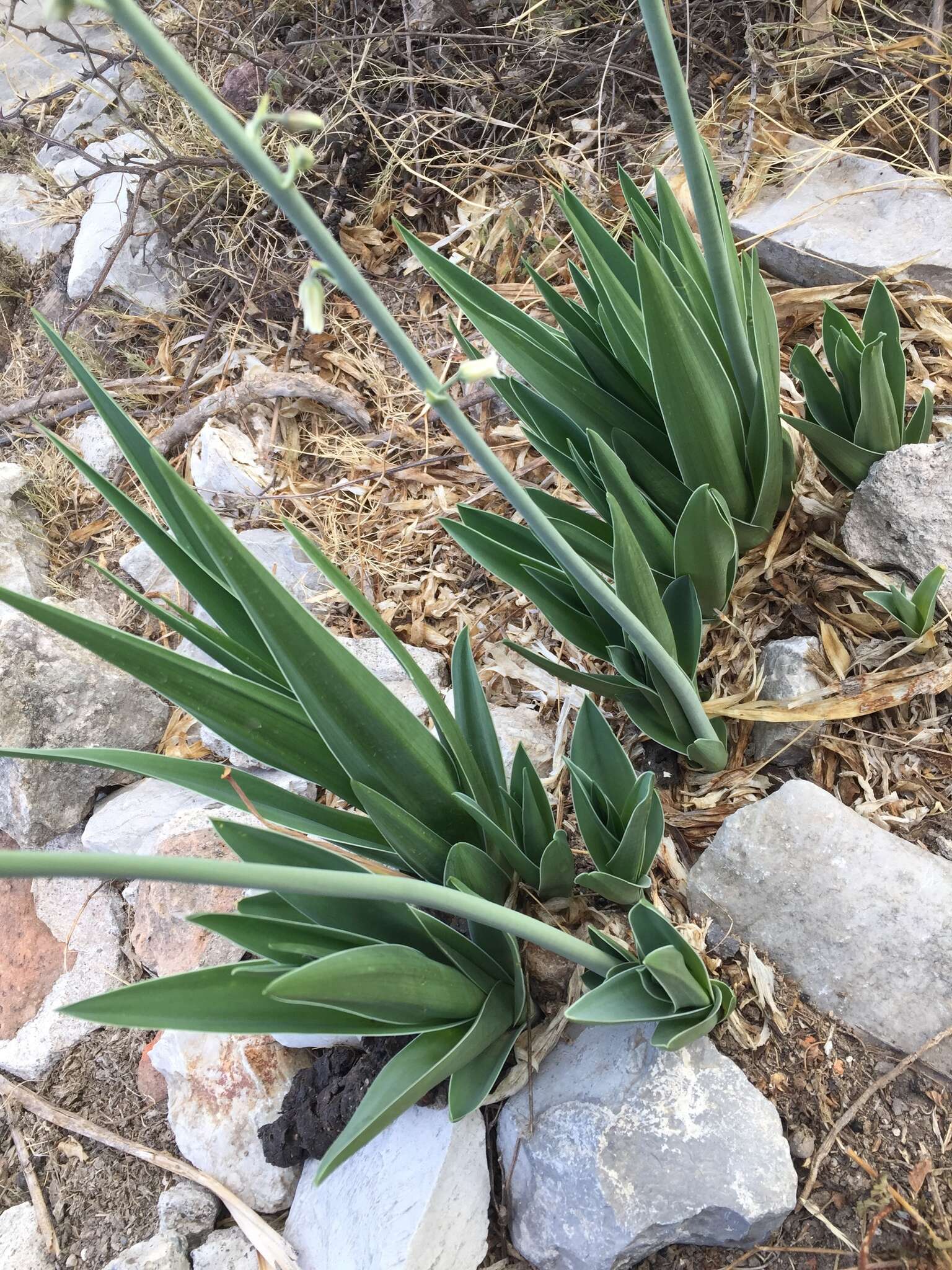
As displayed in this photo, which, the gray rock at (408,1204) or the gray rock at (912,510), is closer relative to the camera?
the gray rock at (408,1204)

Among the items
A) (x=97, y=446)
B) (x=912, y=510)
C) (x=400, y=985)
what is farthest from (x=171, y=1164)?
(x=97, y=446)

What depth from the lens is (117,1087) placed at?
1572mm

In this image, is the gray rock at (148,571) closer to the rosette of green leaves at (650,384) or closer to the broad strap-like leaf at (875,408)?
the rosette of green leaves at (650,384)

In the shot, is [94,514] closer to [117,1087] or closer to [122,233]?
[122,233]

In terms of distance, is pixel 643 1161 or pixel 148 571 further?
pixel 148 571

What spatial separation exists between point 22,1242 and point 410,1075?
3.11ft

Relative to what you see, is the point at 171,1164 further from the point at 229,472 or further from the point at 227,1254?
the point at 229,472

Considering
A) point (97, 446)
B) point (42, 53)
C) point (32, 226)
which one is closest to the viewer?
point (97, 446)

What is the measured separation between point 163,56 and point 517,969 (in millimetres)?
950

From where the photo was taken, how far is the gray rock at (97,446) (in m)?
2.34

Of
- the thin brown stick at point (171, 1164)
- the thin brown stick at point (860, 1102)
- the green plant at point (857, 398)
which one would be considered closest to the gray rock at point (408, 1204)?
the thin brown stick at point (171, 1164)

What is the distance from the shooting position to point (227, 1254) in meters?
1.27

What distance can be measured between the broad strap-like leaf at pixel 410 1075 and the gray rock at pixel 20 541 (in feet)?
5.24

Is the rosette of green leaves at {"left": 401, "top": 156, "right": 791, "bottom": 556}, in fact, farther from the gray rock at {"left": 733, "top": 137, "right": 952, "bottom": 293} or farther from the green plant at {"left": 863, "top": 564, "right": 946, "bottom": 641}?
the gray rock at {"left": 733, "top": 137, "right": 952, "bottom": 293}
